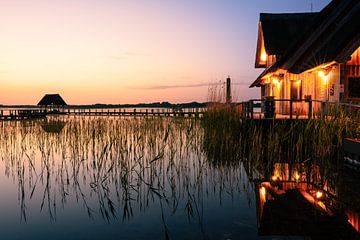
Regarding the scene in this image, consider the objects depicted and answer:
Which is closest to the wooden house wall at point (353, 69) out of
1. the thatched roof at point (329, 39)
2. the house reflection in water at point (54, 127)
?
the thatched roof at point (329, 39)

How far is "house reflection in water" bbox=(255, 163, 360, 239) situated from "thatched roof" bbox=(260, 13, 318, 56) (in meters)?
14.3

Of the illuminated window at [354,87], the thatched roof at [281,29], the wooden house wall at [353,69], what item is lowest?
the illuminated window at [354,87]

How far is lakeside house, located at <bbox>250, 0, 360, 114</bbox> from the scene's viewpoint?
10945 millimetres

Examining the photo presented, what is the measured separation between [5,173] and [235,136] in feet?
24.1

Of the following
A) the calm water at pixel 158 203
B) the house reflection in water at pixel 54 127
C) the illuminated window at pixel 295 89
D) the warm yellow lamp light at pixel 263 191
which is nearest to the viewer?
the calm water at pixel 158 203

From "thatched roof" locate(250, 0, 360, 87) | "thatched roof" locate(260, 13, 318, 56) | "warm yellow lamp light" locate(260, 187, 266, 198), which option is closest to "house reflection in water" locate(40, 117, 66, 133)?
"warm yellow lamp light" locate(260, 187, 266, 198)

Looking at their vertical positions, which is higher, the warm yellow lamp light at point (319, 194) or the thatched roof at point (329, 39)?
the thatched roof at point (329, 39)

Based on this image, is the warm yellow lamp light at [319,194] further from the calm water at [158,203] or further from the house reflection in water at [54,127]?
the house reflection in water at [54,127]

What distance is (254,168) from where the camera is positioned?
7445 mm

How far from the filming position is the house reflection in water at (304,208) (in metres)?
3.78

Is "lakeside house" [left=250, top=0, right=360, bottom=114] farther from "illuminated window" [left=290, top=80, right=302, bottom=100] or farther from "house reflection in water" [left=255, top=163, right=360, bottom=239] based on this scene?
"house reflection in water" [left=255, top=163, right=360, bottom=239]

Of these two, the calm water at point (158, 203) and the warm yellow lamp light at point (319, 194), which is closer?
the calm water at point (158, 203)

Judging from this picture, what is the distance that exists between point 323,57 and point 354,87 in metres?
1.84

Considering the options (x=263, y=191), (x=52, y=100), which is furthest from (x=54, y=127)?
(x=52, y=100)
